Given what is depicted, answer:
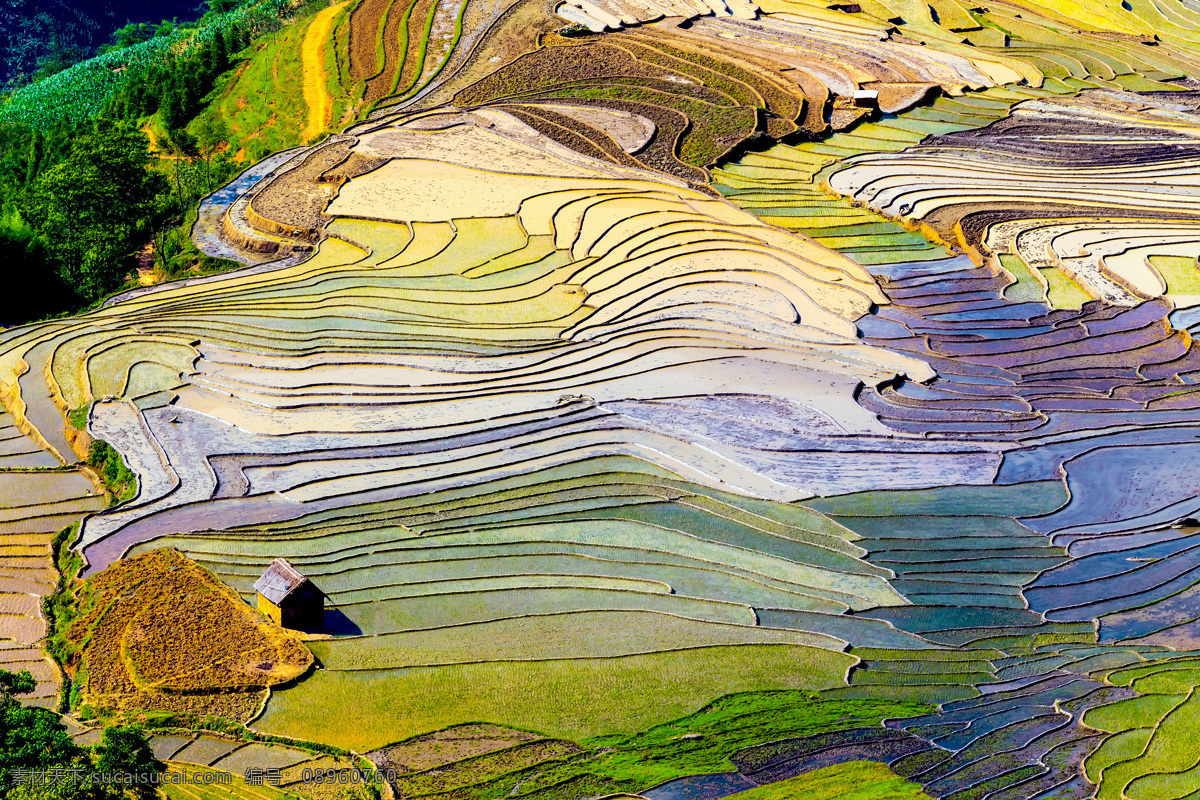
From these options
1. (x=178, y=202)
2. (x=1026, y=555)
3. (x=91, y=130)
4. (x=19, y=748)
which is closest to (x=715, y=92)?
(x=178, y=202)

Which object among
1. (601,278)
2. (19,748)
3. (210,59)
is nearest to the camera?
(19,748)

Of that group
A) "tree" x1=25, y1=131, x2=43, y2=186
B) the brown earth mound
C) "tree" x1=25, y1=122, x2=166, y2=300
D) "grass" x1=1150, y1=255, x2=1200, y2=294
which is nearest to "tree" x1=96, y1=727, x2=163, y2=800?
the brown earth mound

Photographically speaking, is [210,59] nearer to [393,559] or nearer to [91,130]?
[91,130]

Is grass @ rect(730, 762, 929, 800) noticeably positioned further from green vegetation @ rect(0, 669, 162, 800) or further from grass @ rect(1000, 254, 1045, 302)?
grass @ rect(1000, 254, 1045, 302)

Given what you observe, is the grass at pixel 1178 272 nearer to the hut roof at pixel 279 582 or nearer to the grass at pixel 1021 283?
the grass at pixel 1021 283

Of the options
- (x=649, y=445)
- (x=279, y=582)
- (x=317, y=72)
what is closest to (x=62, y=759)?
(x=279, y=582)

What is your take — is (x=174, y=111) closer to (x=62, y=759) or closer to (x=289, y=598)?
(x=289, y=598)
